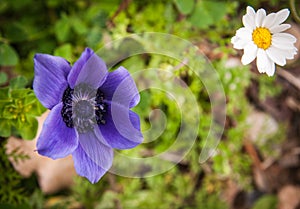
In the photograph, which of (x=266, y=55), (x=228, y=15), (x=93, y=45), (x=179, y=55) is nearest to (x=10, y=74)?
(x=93, y=45)

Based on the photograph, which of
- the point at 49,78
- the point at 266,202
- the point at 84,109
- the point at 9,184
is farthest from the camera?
the point at 266,202

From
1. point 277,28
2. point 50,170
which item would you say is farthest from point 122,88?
point 50,170

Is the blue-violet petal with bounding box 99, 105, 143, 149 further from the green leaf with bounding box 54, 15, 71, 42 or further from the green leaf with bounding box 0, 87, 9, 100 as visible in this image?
the green leaf with bounding box 54, 15, 71, 42

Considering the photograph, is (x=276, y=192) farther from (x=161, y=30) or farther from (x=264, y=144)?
(x=161, y=30)

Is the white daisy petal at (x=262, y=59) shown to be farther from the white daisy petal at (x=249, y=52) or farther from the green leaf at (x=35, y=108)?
the green leaf at (x=35, y=108)

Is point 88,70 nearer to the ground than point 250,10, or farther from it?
nearer to the ground

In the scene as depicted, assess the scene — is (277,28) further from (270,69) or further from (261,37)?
(270,69)
